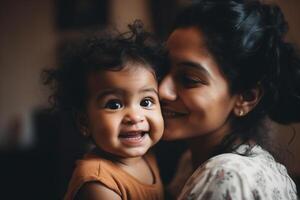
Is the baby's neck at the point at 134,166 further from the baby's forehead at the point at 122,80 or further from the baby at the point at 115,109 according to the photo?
the baby's forehead at the point at 122,80

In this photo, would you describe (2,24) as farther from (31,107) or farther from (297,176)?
(297,176)

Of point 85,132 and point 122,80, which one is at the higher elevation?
point 122,80

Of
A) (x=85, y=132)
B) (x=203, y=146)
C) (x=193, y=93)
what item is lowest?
(x=203, y=146)

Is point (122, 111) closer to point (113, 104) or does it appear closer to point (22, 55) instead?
point (113, 104)

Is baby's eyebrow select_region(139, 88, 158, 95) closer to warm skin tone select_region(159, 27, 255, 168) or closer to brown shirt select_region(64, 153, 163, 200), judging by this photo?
warm skin tone select_region(159, 27, 255, 168)

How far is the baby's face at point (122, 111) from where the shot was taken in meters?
1.20

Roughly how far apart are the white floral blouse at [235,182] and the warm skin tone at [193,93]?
0.71 feet

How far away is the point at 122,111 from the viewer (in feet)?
3.98

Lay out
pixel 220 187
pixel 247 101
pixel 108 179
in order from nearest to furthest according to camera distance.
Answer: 1. pixel 220 187
2. pixel 108 179
3. pixel 247 101

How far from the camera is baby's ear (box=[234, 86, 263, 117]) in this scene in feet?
4.47

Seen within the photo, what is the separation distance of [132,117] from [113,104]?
0.07 meters

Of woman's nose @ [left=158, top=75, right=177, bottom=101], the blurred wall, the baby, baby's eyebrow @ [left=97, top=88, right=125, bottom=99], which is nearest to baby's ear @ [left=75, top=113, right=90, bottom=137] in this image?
the baby

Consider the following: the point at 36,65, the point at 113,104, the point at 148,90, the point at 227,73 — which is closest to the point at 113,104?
the point at 113,104

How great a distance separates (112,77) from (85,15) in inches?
132
